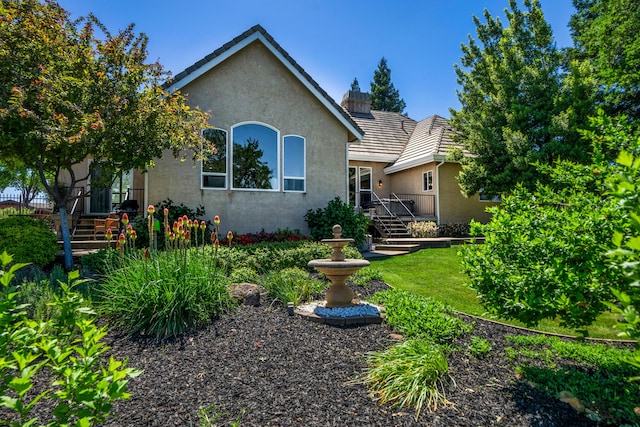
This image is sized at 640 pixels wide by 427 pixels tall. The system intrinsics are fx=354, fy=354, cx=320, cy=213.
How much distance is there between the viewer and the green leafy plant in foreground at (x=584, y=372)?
114 inches

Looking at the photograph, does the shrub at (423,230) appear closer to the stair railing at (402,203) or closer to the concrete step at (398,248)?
the stair railing at (402,203)

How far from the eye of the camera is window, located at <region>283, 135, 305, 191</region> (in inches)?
474

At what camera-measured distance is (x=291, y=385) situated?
3205mm

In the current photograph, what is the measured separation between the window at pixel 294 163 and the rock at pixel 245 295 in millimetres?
6674

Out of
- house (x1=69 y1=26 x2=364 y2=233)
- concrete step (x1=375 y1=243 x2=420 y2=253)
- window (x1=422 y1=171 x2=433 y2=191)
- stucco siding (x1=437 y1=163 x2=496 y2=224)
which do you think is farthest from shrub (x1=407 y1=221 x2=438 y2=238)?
house (x1=69 y1=26 x2=364 y2=233)

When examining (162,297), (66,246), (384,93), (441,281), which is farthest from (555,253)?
(384,93)

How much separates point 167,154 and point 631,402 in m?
11.0

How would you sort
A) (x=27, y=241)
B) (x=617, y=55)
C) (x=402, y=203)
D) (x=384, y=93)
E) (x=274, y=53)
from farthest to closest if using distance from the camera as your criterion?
(x=384, y=93), (x=402, y=203), (x=617, y=55), (x=274, y=53), (x=27, y=241)

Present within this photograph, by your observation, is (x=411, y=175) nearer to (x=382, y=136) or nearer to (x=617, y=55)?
(x=382, y=136)

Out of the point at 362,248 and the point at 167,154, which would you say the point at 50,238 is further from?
the point at 362,248

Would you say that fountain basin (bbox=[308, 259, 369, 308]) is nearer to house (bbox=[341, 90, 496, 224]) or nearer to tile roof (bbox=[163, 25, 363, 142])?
tile roof (bbox=[163, 25, 363, 142])

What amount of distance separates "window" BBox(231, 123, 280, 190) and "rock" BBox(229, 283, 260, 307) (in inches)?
→ 248

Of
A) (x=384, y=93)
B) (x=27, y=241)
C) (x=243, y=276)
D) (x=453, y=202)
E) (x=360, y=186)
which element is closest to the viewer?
(x=243, y=276)

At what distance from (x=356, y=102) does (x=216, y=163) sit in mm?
13231
